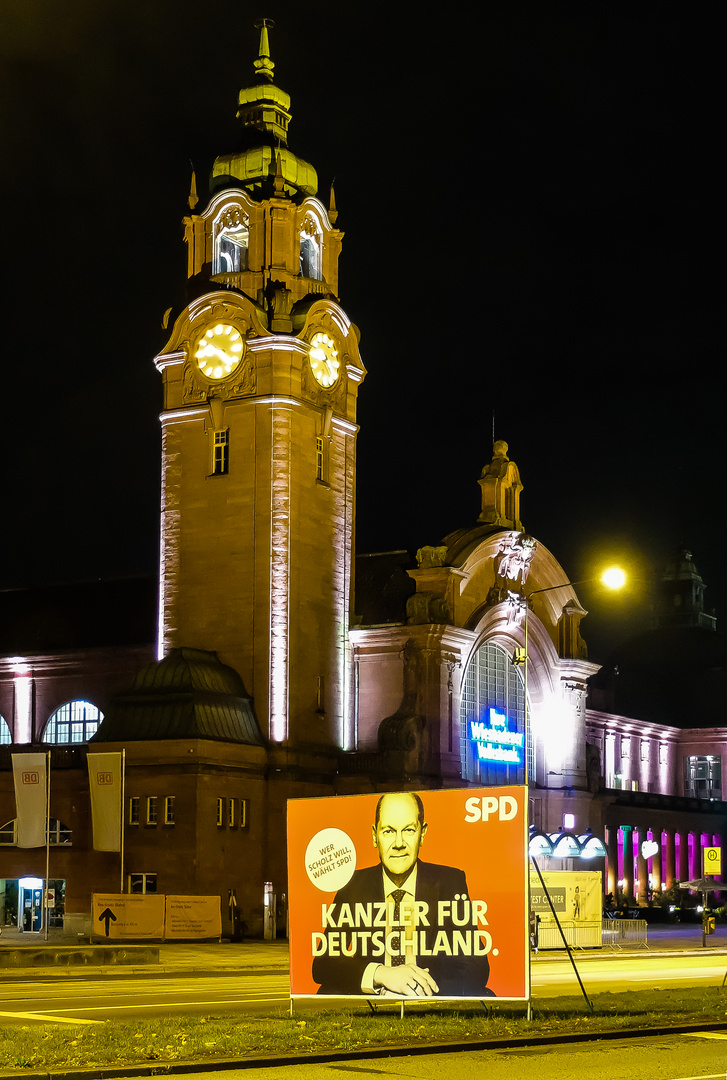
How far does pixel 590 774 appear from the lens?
282 ft

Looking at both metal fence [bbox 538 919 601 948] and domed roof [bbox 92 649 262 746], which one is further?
domed roof [bbox 92 649 262 746]

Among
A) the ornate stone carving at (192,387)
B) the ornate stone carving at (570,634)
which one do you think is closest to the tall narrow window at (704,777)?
the ornate stone carving at (570,634)

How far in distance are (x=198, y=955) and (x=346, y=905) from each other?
26911 millimetres

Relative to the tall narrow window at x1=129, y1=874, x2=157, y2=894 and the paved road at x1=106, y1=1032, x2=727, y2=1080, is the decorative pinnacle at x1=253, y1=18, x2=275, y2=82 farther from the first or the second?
the paved road at x1=106, y1=1032, x2=727, y2=1080

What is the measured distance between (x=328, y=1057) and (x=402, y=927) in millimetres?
3134

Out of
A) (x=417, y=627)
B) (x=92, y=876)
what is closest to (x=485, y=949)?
(x=92, y=876)

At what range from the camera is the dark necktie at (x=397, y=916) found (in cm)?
2331

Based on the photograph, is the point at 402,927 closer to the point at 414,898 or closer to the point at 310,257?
the point at 414,898

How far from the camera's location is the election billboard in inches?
896

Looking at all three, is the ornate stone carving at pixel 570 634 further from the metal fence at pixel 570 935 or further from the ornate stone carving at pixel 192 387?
the metal fence at pixel 570 935

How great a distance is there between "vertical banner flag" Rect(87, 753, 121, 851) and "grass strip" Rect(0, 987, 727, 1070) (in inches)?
1349

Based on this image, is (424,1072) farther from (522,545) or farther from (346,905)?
(522,545)

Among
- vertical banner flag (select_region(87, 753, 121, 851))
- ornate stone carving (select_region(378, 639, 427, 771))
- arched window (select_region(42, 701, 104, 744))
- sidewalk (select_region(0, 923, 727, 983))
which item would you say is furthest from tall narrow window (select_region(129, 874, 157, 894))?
arched window (select_region(42, 701, 104, 744))

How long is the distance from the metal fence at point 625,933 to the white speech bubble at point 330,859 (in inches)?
1486
